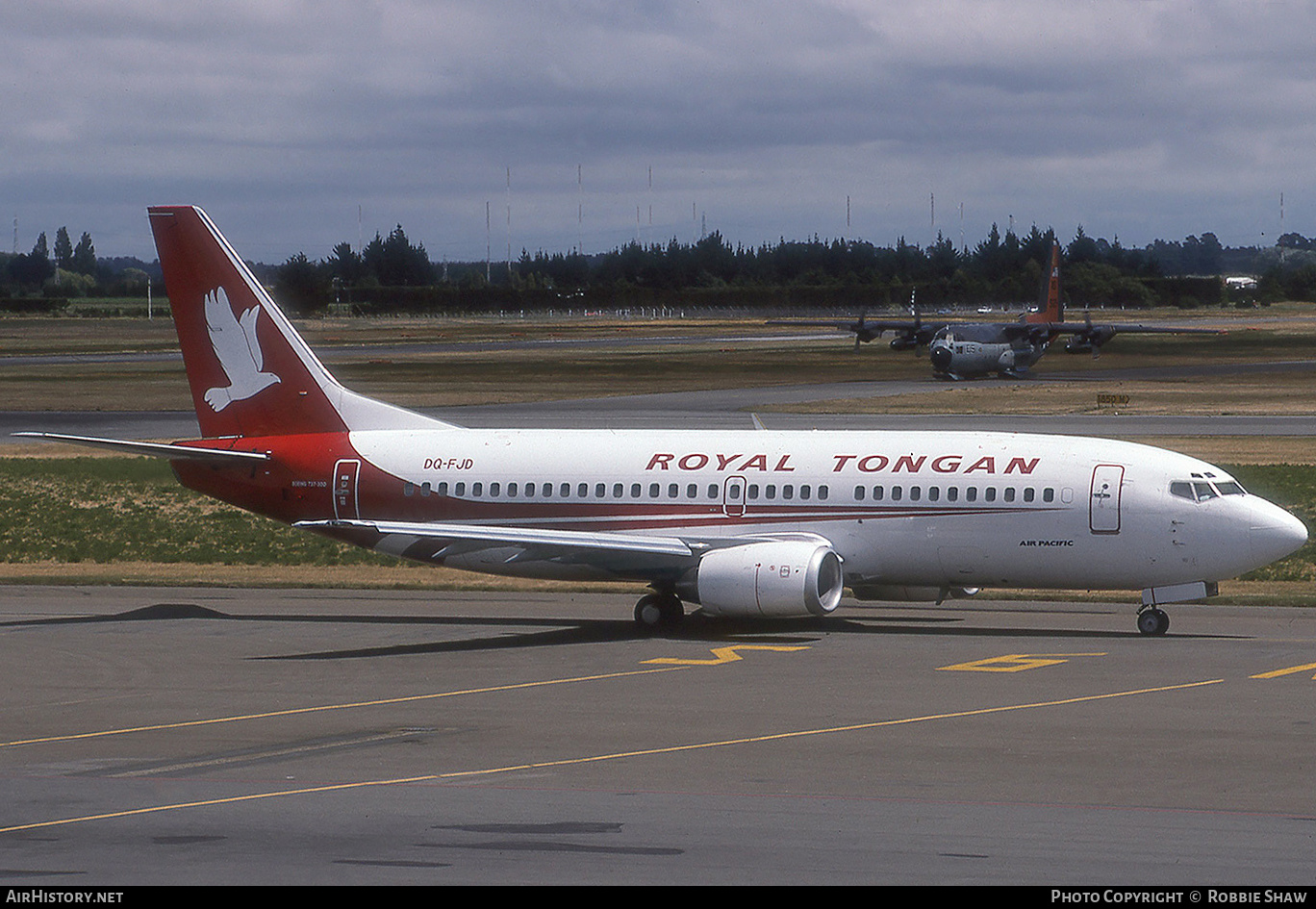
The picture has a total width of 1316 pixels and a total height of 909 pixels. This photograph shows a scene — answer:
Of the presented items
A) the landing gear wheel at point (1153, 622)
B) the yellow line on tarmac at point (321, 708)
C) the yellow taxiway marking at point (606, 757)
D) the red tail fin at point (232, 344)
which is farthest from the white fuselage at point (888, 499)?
the yellow line on tarmac at point (321, 708)

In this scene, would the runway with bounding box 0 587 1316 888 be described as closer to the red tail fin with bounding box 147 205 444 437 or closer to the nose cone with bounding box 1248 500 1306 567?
the nose cone with bounding box 1248 500 1306 567

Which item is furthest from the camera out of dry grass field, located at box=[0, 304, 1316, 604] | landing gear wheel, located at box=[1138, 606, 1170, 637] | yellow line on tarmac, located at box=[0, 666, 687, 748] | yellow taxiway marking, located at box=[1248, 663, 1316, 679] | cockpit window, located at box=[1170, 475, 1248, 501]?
dry grass field, located at box=[0, 304, 1316, 604]

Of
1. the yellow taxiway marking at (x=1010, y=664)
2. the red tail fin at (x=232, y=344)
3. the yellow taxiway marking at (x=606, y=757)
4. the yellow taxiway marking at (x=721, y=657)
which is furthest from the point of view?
the red tail fin at (x=232, y=344)

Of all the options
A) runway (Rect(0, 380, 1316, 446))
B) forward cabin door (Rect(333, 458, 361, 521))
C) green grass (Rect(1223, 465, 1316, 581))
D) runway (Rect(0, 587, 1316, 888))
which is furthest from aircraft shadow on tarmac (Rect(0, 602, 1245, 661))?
runway (Rect(0, 380, 1316, 446))

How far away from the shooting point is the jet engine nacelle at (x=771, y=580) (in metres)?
33.6

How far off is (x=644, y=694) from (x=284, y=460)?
13.9 meters

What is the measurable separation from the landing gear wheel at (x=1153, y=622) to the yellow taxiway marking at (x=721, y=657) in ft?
22.2

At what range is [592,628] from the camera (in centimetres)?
3672

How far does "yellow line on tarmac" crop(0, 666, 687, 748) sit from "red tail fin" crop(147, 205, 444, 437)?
11.7 m

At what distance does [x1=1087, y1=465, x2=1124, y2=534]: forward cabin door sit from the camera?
112ft

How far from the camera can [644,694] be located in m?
28.5

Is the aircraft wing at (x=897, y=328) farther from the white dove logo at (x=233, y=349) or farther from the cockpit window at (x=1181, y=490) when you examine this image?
the cockpit window at (x=1181, y=490)

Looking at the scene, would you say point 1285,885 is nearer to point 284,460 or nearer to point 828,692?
point 828,692

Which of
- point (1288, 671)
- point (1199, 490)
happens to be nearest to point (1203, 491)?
point (1199, 490)
